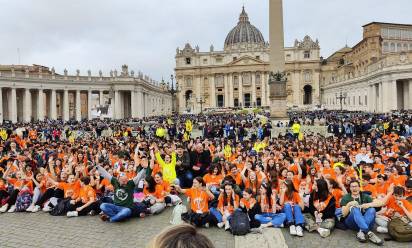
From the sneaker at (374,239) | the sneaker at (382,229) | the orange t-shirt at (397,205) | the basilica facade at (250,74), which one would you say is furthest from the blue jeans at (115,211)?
the basilica facade at (250,74)

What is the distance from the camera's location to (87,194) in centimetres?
969

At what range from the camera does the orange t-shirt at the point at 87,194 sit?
31.7 ft

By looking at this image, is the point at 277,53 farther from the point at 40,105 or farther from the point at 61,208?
the point at 40,105

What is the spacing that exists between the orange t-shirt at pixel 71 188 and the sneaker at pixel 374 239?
684cm

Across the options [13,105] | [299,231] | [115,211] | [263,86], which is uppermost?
[263,86]

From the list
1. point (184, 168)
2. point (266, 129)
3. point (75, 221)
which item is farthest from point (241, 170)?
point (266, 129)

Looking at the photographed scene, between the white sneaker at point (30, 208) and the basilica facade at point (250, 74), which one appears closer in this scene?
the white sneaker at point (30, 208)

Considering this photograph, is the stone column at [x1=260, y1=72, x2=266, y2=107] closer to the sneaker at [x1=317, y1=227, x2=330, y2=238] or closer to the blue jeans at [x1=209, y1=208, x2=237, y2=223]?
the blue jeans at [x1=209, y1=208, x2=237, y2=223]

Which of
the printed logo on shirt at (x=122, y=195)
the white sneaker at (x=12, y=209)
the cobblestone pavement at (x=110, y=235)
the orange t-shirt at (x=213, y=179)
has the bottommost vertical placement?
the cobblestone pavement at (x=110, y=235)

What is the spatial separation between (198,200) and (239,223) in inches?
49.2

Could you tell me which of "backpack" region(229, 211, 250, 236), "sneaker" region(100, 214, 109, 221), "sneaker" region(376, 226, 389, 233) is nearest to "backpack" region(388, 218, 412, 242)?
"sneaker" region(376, 226, 389, 233)

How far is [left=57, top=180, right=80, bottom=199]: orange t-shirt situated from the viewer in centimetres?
981

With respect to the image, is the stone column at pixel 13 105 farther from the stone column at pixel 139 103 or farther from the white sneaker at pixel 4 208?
the white sneaker at pixel 4 208

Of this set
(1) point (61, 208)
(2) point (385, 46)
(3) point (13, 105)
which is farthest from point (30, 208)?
(2) point (385, 46)
